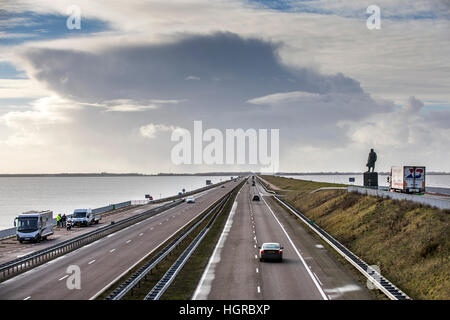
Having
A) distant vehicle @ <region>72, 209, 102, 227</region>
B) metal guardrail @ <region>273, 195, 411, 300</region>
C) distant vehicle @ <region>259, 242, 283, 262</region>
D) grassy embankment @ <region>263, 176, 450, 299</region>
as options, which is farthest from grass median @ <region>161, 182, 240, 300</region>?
distant vehicle @ <region>72, 209, 102, 227</region>

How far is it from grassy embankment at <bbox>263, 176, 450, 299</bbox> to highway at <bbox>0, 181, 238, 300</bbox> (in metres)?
18.6

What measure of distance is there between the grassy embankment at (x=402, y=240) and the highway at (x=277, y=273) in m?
2.98

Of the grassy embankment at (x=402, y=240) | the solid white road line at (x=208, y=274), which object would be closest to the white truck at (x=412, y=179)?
the grassy embankment at (x=402, y=240)

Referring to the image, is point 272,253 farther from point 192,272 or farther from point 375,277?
point 375,277

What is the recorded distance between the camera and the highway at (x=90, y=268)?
1125 inches

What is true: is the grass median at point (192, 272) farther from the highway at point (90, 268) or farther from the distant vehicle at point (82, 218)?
the distant vehicle at point (82, 218)

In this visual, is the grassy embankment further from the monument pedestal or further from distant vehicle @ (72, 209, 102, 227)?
distant vehicle @ (72, 209, 102, 227)

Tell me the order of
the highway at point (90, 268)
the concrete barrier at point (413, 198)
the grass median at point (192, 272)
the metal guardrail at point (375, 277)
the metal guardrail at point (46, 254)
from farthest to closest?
the concrete barrier at point (413, 198) → the metal guardrail at point (46, 254) → the highway at point (90, 268) → the grass median at point (192, 272) → the metal guardrail at point (375, 277)

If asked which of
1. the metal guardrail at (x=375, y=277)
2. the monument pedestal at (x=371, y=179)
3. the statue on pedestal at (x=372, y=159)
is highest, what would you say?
the statue on pedestal at (x=372, y=159)

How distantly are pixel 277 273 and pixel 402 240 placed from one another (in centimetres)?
1164

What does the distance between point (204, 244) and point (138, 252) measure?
23.2 feet

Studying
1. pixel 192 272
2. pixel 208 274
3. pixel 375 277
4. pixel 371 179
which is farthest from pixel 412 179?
pixel 192 272

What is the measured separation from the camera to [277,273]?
110 ft
